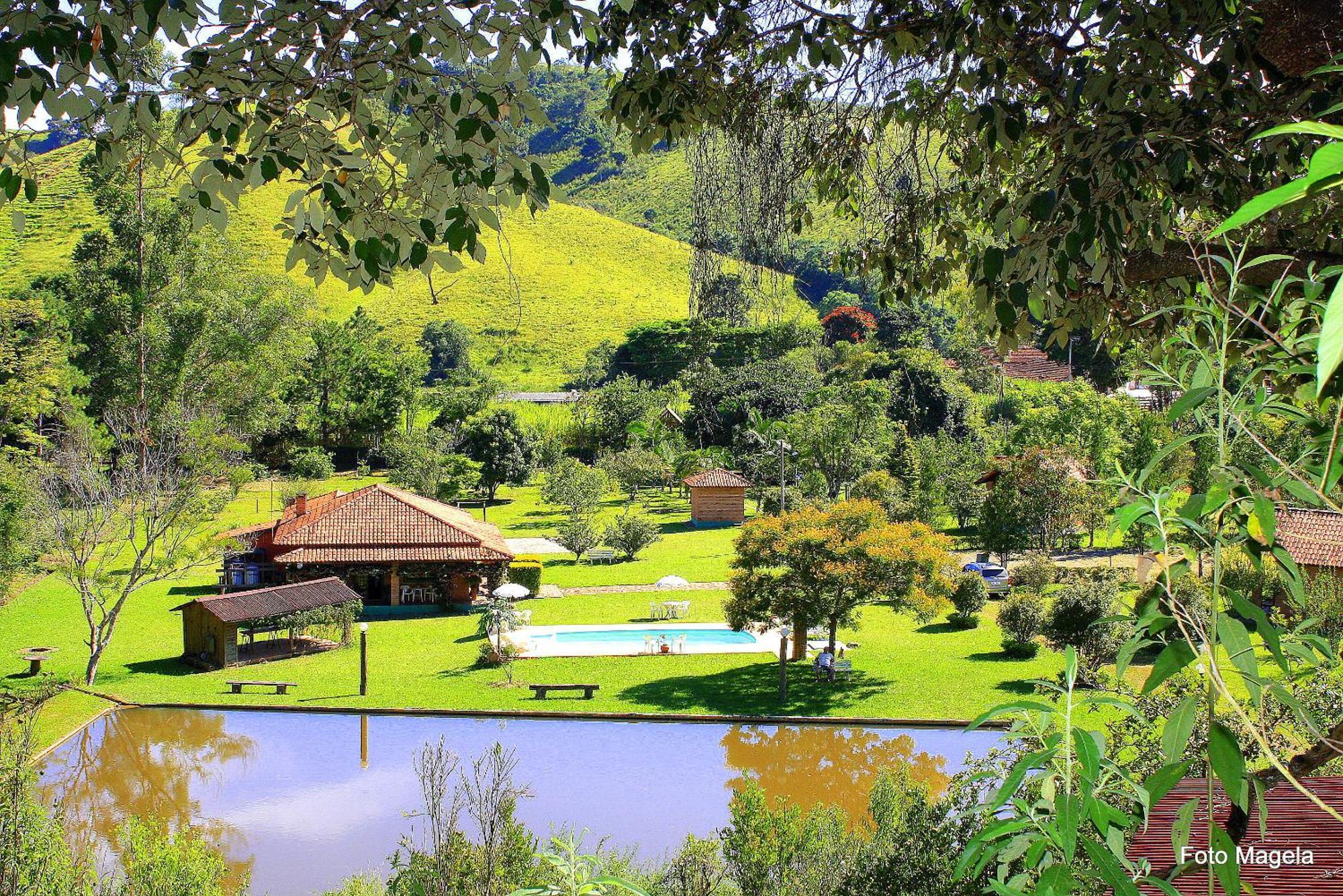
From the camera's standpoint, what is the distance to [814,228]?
5.25 meters

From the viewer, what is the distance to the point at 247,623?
691 inches

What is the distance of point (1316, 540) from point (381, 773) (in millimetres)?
15531

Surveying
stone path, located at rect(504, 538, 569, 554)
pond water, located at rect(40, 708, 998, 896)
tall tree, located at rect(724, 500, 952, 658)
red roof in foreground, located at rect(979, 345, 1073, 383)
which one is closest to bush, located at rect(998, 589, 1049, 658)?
tall tree, located at rect(724, 500, 952, 658)

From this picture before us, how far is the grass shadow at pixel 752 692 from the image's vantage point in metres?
14.4

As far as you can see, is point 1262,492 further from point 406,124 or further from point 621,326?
point 621,326

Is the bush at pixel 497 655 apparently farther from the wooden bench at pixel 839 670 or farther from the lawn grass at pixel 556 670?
the wooden bench at pixel 839 670

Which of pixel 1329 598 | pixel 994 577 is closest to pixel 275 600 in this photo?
pixel 994 577

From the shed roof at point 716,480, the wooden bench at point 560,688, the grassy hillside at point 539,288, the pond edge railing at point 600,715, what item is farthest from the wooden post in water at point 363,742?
the grassy hillside at point 539,288

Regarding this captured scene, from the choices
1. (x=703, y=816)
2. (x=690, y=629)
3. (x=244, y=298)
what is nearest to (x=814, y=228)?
(x=703, y=816)

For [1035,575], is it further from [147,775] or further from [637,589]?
[147,775]

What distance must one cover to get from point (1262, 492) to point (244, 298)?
27.8 metres

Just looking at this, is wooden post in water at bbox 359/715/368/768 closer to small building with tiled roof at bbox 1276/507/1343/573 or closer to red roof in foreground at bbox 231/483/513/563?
red roof in foreground at bbox 231/483/513/563

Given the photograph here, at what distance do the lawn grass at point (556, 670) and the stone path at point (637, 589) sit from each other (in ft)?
0.87

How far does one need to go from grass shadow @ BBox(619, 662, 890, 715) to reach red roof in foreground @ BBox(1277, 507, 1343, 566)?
777 centimetres
